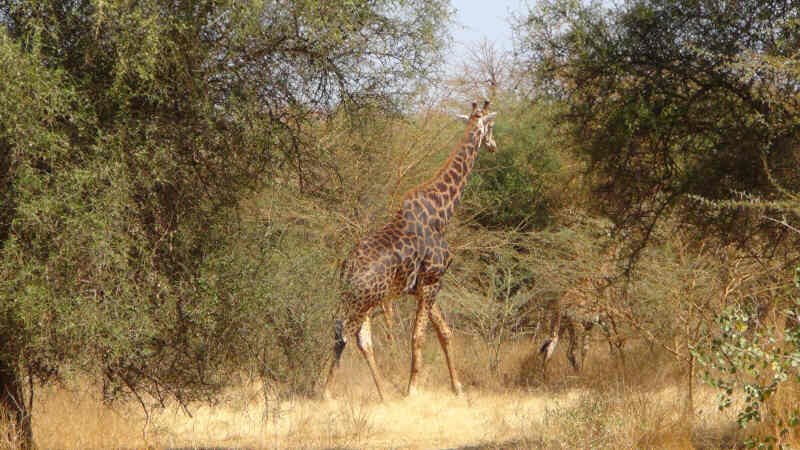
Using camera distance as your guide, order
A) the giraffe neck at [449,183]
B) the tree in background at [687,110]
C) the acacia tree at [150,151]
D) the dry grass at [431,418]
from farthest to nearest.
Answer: the giraffe neck at [449,183]
the tree in background at [687,110]
the dry grass at [431,418]
the acacia tree at [150,151]

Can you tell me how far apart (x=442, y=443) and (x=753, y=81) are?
471cm

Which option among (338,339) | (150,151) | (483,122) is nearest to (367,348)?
(338,339)

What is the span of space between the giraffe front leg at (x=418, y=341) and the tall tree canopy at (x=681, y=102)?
341 centimetres

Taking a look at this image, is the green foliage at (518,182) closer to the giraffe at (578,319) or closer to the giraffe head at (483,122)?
the giraffe at (578,319)

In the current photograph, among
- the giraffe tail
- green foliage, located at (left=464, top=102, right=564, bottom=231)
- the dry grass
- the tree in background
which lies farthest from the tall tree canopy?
green foliage, located at (left=464, top=102, right=564, bottom=231)

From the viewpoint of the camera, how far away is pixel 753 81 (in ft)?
25.6

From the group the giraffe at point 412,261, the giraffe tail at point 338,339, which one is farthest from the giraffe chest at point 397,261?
the giraffe tail at point 338,339

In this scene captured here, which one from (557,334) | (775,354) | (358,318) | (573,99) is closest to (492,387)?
(557,334)

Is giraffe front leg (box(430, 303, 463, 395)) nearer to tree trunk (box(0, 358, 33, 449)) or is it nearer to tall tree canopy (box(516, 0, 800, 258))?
tall tree canopy (box(516, 0, 800, 258))

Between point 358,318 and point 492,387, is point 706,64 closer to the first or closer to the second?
point 358,318

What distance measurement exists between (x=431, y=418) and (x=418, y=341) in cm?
143

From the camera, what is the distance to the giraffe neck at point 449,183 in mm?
11547

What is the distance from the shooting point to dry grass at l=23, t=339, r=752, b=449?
7109 mm

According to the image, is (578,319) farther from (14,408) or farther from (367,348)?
(14,408)
